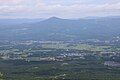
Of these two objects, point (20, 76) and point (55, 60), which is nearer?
point (20, 76)

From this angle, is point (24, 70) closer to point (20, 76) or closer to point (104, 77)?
point (20, 76)

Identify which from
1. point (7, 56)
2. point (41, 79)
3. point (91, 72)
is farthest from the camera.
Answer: point (7, 56)

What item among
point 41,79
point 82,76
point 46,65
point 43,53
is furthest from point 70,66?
point 43,53

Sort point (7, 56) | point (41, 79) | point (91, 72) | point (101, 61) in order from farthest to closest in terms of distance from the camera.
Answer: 1. point (7, 56)
2. point (101, 61)
3. point (91, 72)
4. point (41, 79)

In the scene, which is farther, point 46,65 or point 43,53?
point 43,53

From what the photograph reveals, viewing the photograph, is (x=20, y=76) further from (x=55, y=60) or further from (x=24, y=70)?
(x=55, y=60)

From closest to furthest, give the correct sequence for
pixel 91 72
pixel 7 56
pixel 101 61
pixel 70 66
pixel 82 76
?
pixel 82 76, pixel 91 72, pixel 70 66, pixel 101 61, pixel 7 56

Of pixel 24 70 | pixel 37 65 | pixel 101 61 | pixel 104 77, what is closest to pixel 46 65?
pixel 37 65

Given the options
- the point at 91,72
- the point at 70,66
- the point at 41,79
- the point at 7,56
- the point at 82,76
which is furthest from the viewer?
the point at 7,56
